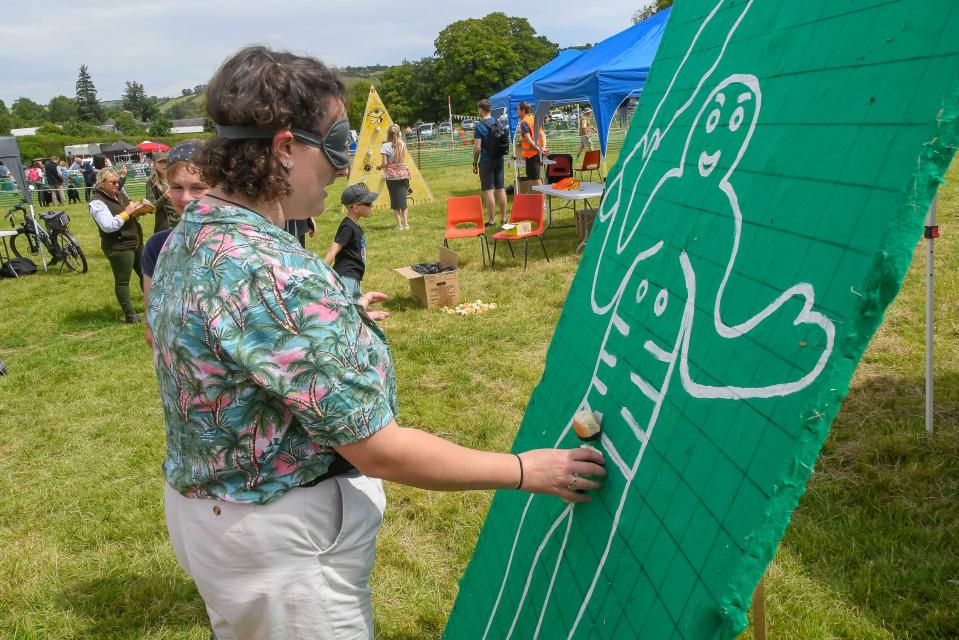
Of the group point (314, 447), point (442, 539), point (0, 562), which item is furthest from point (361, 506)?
point (0, 562)

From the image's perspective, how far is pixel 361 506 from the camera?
52.2 inches

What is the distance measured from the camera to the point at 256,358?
40.4 inches

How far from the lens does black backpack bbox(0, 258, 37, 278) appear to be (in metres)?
11.0

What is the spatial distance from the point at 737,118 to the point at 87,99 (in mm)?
140888

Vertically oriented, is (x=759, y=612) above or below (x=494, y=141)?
below

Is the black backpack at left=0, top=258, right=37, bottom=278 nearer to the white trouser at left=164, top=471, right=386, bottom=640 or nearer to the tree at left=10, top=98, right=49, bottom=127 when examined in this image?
the white trouser at left=164, top=471, right=386, bottom=640

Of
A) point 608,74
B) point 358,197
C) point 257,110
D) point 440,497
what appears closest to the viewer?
point 257,110

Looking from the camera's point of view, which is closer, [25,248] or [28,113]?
[25,248]

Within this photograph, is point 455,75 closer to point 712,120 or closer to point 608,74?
point 608,74

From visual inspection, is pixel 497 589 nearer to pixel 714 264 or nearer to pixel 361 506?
pixel 361 506

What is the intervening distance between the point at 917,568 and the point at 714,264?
7.38 feet

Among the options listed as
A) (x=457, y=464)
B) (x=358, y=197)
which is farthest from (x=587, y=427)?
(x=358, y=197)

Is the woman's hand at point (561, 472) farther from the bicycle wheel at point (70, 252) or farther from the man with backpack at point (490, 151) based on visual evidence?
the bicycle wheel at point (70, 252)

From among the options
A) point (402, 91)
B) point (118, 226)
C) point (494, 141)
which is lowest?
point (118, 226)
